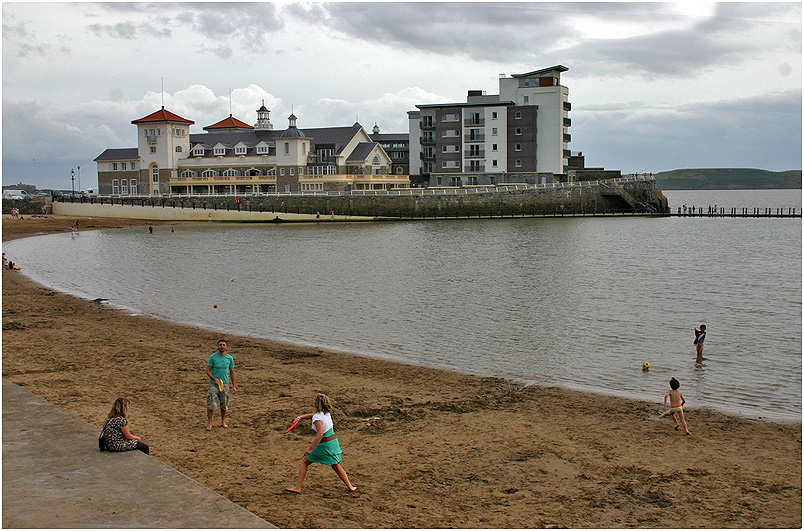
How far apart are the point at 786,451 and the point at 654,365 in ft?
23.3

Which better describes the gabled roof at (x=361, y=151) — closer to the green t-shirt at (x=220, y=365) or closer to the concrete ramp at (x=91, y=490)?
the green t-shirt at (x=220, y=365)

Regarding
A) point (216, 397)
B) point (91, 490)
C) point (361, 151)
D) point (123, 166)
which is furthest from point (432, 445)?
point (123, 166)

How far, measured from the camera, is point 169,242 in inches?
2606

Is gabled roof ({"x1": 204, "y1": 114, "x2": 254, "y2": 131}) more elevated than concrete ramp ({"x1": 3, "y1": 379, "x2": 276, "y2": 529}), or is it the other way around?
gabled roof ({"x1": 204, "y1": 114, "x2": 254, "y2": 131})

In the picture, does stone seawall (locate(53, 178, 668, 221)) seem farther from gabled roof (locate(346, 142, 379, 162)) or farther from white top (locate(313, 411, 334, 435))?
white top (locate(313, 411, 334, 435))

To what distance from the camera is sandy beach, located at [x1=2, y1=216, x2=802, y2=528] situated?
33.5ft

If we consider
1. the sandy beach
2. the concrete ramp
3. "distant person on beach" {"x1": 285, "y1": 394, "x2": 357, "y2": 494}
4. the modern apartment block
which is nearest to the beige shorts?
the sandy beach

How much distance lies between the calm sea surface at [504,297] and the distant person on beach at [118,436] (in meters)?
10.9

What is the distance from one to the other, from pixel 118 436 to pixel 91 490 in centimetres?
151

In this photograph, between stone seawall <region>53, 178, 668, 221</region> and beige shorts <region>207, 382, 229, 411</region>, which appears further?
stone seawall <region>53, 178, 668, 221</region>

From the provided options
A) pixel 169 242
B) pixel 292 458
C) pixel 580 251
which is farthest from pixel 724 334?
pixel 169 242

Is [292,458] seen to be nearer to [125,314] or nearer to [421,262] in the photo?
[125,314]

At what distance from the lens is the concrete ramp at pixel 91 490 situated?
847 cm

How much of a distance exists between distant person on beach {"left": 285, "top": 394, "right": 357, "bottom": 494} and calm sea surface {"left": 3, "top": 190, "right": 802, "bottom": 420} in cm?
956
